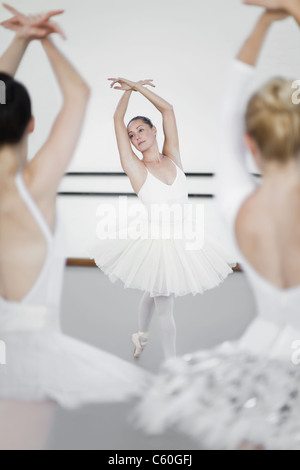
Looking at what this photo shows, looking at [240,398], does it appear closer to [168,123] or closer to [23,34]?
[168,123]

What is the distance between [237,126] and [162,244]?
59cm

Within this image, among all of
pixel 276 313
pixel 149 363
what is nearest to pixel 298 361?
pixel 276 313

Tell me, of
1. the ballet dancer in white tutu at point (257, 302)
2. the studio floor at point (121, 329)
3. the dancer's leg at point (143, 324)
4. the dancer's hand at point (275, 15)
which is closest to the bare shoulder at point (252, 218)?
the ballet dancer in white tutu at point (257, 302)

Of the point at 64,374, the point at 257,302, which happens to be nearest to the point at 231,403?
the point at 257,302

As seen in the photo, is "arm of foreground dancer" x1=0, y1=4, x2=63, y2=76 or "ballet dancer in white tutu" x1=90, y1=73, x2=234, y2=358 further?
"ballet dancer in white tutu" x1=90, y1=73, x2=234, y2=358

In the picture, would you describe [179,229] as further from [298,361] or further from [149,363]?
[298,361]

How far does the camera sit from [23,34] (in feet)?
3.07

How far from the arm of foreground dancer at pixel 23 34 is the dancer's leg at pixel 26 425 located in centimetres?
73

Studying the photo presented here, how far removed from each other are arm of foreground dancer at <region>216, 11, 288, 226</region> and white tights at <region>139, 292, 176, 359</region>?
491 millimetres

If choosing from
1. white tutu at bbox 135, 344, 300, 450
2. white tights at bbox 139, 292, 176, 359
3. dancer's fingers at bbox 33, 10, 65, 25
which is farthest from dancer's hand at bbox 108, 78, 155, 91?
white tutu at bbox 135, 344, 300, 450

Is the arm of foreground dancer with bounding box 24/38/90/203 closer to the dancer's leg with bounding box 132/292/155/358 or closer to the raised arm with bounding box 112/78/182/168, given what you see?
the raised arm with bounding box 112/78/182/168

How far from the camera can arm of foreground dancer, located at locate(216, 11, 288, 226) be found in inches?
33.8

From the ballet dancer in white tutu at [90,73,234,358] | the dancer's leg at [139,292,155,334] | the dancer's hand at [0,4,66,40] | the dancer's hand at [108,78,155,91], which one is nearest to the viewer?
the dancer's hand at [0,4,66,40]

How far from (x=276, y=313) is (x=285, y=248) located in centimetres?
13
